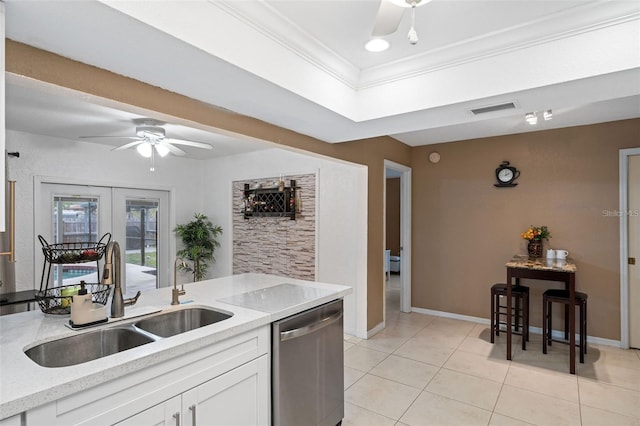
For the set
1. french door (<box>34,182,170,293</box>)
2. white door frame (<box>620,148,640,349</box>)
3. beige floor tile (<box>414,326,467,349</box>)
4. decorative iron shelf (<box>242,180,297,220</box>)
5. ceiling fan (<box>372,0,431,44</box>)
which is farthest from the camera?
decorative iron shelf (<box>242,180,297,220</box>)

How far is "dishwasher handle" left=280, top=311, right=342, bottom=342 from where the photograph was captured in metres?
1.99

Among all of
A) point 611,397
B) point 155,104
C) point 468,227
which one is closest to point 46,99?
point 155,104

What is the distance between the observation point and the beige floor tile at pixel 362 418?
2488 millimetres

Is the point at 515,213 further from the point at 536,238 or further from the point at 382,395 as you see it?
the point at 382,395

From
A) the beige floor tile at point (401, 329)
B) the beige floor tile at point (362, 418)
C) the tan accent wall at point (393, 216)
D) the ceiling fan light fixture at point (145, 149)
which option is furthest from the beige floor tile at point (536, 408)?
the tan accent wall at point (393, 216)

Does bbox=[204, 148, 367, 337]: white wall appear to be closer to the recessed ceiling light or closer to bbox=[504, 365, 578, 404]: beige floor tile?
bbox=[504, 365, 578, 404]: beige floor tile

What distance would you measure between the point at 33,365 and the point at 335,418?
1789 millimetres

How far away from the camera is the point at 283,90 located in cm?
204

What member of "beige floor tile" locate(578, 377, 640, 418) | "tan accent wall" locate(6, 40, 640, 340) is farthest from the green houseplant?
"beige floor tile" locate(578, 377, 640, 418)

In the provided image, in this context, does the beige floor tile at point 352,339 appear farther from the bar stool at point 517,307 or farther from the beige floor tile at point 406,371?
the bar stool at point 517,307

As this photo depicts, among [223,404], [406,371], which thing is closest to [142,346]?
[223,404]

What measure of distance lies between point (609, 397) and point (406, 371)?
1598 millimetres

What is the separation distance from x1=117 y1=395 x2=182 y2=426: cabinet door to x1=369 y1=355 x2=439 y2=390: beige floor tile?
2199mm

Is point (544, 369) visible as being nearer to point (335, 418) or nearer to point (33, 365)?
point (335, 418)
